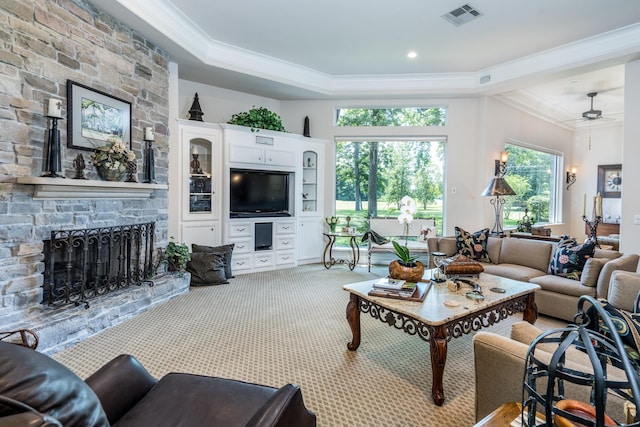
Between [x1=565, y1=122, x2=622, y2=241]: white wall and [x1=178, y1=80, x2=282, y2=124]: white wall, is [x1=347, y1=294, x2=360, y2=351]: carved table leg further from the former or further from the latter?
[x1=565, y1=122, x2=622, y2=241]: white wall

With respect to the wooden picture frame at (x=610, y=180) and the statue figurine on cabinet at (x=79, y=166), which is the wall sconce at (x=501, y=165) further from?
the statue figurine on cabinet at (x=79, y=166)

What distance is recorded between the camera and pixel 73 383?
0.85 metres

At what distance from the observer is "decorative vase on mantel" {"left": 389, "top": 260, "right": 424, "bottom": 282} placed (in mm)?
2811

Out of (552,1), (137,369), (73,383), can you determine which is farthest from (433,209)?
(73,383)

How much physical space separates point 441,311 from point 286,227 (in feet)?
12.5

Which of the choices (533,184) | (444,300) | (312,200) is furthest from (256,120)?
(533,184)

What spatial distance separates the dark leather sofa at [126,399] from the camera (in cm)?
73

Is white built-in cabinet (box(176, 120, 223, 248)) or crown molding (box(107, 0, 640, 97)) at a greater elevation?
crown molding (box(107, 0, 640, 97))

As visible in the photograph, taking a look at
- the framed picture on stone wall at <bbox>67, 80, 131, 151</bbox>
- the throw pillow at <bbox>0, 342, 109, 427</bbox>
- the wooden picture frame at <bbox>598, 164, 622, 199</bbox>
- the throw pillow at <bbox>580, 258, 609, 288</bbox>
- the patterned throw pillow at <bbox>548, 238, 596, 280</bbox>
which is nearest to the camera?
the throw pillow at <bbox>0, 342, 109, 427</bbox>

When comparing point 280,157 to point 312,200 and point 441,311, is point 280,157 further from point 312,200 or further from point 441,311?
point 441,311

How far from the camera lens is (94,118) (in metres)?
3.41

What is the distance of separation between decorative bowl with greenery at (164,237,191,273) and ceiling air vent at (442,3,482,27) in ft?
13.7

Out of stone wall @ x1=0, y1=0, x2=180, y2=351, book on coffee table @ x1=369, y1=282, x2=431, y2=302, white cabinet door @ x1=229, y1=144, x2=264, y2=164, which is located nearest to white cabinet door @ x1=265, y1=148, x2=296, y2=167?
white cabinet door @ x1=229, y1=144, x2=264, y2=164

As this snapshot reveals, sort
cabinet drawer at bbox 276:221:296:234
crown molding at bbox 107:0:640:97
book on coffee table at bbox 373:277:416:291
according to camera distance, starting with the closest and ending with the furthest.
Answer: book on coffee table at bbox 373:277:416:291
crown molding at bbox 107:0:640:97
cabinet drawer at bbox 276:221:296:234
